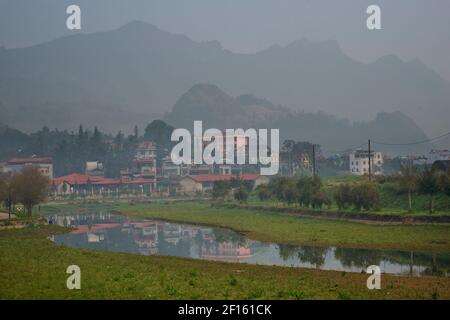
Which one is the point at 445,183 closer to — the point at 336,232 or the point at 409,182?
the point at 409,182

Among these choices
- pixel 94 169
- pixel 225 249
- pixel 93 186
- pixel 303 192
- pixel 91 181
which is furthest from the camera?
pixel 94 169

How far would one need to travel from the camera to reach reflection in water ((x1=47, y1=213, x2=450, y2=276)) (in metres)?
30.4

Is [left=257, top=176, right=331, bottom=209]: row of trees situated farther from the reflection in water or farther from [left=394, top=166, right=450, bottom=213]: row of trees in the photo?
the reflection in water

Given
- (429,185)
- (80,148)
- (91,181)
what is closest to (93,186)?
(91,181)

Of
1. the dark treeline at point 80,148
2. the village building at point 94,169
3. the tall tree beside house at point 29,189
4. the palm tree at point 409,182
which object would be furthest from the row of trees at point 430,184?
the village building at point 94,169

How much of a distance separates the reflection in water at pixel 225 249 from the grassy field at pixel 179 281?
393 cm

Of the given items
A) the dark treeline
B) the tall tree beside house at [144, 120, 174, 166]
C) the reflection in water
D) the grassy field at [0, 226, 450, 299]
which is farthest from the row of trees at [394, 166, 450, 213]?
the tall tree beside house at [144, 120, 174, 166]

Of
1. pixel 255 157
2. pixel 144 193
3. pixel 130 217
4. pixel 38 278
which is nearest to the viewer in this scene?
pixel 38 278

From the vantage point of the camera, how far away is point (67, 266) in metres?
25.6

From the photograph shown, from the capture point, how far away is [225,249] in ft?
130

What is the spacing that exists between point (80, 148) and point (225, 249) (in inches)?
4759
